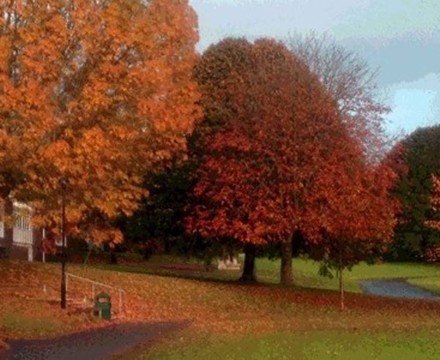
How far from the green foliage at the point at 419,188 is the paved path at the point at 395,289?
15.6 metres

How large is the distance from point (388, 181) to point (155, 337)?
1047 inches

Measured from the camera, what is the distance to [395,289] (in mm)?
79875

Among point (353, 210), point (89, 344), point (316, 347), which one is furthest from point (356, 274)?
point (316, 347)

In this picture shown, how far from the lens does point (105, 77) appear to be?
39.2 metres

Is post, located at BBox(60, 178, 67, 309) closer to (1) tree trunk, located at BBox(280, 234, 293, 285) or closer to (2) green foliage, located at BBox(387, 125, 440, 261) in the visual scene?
(1) tree trunk, located at BBox(280, 234, 293, 285)

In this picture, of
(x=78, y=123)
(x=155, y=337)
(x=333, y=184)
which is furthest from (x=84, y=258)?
(x=155, y=337)

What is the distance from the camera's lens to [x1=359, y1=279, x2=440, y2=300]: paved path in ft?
233

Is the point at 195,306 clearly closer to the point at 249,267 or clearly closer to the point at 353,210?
the point at 353,210

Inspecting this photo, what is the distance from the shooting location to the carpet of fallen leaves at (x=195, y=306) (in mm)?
35625

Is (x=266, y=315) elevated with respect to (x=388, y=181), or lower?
lower

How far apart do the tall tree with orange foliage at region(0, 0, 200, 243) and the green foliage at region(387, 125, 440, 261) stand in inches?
2712

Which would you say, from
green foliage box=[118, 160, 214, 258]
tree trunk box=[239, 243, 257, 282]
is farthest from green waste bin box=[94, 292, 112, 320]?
tree trunk box=[239, 243, 257, 282]

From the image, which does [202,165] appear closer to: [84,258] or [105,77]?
[105,77]

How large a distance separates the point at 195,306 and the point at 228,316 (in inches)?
87.9
